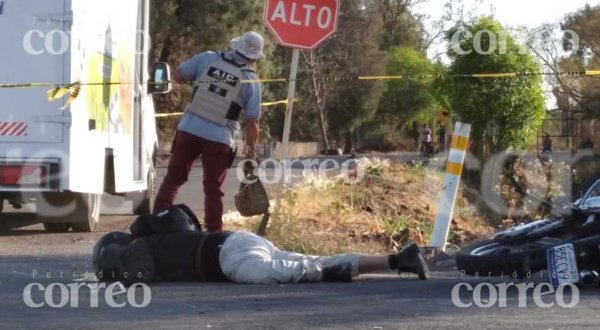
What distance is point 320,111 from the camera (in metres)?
51.9

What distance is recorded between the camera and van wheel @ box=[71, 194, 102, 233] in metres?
11.5

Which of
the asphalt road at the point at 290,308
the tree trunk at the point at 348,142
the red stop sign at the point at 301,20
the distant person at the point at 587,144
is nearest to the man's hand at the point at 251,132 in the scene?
the red stop sign at the point at 301,20

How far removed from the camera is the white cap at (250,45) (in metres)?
9.12

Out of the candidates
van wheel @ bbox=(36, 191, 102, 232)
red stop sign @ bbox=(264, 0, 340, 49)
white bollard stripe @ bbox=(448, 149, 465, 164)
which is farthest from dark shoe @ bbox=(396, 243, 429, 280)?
van wheel @ bbox=(36, 191, 102, 232)

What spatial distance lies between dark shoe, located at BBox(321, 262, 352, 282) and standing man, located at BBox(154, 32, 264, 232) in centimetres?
214

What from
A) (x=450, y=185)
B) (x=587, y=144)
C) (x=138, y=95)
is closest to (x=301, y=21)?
(x=450, y=185)

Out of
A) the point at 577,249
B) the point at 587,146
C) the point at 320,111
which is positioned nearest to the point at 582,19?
the point at 320,111

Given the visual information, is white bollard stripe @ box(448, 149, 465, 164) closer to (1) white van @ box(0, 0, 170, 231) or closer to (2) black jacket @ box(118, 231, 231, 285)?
(2) black jacket @ box(118, 231, 231, 285)

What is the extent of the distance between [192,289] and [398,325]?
1.72m

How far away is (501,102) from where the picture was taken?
18.5 metres

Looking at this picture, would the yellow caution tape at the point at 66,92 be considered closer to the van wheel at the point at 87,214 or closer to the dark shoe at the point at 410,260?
the van wheel at the point at 87,214

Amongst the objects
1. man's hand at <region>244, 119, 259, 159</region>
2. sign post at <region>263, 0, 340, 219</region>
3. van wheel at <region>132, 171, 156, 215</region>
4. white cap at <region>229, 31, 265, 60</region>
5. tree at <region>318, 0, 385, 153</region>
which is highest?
tree at <region>318, 0, 385, 153</region>

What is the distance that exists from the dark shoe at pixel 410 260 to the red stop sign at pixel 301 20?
3.69 m

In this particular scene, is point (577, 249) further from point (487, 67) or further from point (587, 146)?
point (587, 146)
